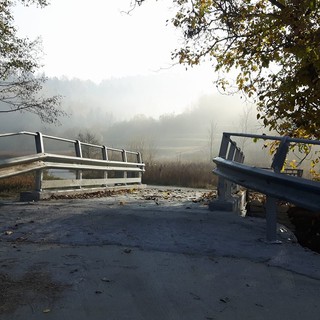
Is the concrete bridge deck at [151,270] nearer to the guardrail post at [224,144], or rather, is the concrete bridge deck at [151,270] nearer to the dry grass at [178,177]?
the guardrail post at [224,144]

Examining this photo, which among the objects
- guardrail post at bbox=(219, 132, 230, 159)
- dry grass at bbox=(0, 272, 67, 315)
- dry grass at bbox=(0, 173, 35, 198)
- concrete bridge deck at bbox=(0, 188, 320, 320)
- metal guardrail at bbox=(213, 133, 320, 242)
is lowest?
dry grass at bbox=(0, 173, 35, 198)

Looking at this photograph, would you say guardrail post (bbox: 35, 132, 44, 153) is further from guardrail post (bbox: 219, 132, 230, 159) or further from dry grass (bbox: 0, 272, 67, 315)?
dry grass (bbox: 0, 272, 67, 315)

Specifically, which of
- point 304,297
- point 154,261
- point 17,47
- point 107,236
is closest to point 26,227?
point 107,236

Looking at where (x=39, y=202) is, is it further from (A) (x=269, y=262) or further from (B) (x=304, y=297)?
(B) (x=304, y=297)

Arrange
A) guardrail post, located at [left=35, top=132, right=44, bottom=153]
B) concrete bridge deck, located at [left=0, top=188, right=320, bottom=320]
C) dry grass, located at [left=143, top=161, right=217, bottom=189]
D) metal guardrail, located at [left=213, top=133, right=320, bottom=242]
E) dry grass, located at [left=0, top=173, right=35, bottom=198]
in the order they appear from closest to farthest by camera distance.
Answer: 1. concrete bridge deck, located at [left=0, top=188, right=320, bottom=320]
2. metal guardrail, located at [left=213, top=133, right=320, bottom=242]
3. guardrail post, located at [left=35, top=132, right=44, bottom=153]
4. dry grass, located at [left=0, top=173, right=35, bottom=198]
5. dry grass, located at [left=143, top=161, right=217, bottom=189]

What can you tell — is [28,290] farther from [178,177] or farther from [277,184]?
[178,177]

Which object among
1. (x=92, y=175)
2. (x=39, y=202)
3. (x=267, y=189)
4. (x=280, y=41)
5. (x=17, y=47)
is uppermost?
(x=17, y=47)

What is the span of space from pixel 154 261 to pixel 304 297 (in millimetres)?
1360

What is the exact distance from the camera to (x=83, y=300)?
304 centimetres

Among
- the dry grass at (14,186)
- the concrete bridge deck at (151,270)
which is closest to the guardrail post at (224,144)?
the concrete bridge deck at (151,270)

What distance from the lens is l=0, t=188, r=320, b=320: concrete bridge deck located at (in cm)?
295

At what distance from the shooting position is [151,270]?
3.73 metres

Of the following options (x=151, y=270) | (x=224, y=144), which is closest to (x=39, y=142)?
(x=224, y=144)

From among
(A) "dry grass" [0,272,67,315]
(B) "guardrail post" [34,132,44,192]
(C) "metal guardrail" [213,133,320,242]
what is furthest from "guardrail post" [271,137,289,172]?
(B) "guardrail post" [34,132,44,192]
